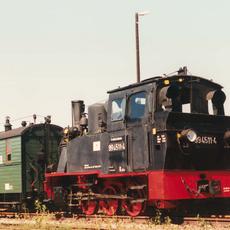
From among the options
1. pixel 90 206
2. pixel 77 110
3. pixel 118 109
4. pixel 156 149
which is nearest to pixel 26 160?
pixel 77 110

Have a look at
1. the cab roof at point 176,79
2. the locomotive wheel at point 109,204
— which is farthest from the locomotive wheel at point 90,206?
the cab roof at point 176,79

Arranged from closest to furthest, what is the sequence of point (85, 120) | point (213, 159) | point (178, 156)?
point (178, 156), point (213, 159), point (85, 120)

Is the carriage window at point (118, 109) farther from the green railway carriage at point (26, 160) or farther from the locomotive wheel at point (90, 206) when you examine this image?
the green railway carriage at point (26, 160)

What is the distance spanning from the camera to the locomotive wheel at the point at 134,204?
1337 centimetres

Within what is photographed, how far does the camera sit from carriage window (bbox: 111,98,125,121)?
45.9 ft

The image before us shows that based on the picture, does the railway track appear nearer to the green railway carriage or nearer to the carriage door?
the carriage door

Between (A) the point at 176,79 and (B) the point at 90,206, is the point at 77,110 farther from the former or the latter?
(A) the point at 176,79

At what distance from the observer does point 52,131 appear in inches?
785

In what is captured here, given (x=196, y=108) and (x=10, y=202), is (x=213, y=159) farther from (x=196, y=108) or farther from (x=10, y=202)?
(x=10, y=202)

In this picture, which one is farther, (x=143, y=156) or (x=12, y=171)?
(x=12, y=171)

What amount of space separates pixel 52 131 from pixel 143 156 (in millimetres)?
7514

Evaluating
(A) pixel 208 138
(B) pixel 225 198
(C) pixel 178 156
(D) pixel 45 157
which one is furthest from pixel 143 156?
(D) pixel 45 157

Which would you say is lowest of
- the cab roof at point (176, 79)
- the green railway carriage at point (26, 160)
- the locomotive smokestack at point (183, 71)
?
the green railway carriage at point (26, 160)

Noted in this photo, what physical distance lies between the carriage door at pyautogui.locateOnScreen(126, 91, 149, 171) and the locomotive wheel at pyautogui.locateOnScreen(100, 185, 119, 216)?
135 centimetres
